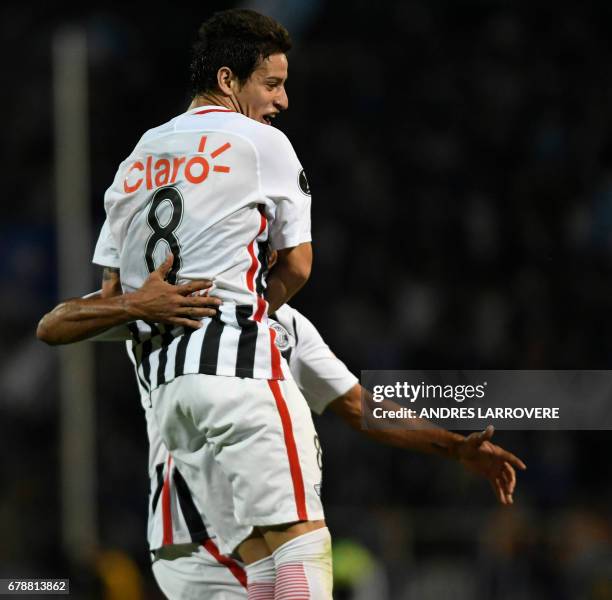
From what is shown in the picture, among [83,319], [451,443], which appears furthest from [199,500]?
[451,443]

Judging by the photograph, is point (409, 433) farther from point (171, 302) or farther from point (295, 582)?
point (171, 302)

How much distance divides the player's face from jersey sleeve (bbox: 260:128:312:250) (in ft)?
0.57

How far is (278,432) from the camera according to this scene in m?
3.11

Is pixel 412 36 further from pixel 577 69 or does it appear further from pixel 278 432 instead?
pixel 278 432

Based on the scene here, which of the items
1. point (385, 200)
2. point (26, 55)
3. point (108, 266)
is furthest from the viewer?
point (26, 55)

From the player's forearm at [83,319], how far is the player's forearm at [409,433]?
3.18 ft

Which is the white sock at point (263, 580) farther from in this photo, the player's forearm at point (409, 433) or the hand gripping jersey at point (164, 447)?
the player's forearm at point (409, 433)

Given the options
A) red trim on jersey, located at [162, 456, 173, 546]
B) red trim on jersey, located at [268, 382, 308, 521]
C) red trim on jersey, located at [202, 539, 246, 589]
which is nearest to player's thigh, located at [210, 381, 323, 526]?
red trim on jersey, located at [268, 382, 308, 521]

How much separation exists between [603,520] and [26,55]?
7190 mm

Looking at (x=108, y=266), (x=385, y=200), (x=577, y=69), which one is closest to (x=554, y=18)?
(x=577, y=69)

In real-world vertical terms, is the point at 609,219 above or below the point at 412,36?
below

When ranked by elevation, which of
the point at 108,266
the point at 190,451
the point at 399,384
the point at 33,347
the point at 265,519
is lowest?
the point at 265,519

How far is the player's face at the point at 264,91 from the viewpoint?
3.33 metres

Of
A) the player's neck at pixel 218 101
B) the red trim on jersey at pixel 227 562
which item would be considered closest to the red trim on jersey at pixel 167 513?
the red trim on jersey at pixel 227 562
